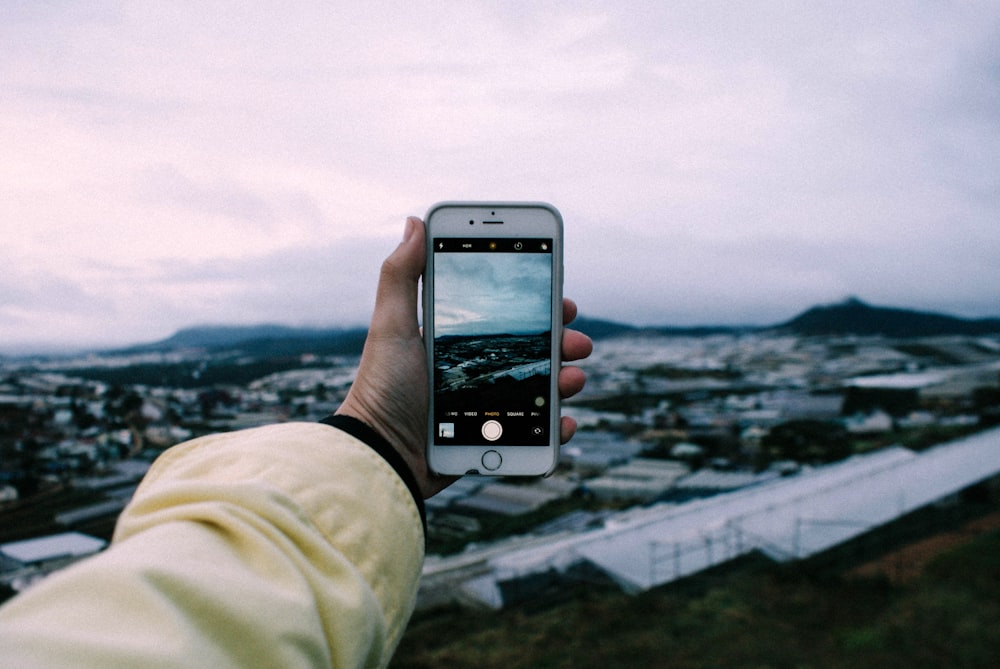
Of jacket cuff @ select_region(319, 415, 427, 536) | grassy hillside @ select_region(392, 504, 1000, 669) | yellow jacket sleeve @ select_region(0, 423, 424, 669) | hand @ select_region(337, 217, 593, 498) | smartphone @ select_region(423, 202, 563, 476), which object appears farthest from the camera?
grassy hillside @ select_region(392, 504, 1000, 669)

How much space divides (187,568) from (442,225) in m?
1.04

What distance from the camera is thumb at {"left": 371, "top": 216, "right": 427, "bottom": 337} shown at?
4.14 feet

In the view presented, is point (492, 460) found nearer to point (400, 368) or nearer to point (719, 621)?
point (400, 368)

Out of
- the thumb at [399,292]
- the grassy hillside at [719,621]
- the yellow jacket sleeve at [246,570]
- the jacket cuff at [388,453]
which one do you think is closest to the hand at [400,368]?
the thumb at [399,292]

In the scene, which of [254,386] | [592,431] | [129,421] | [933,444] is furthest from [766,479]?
[129,421]

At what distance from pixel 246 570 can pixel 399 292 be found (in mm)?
828

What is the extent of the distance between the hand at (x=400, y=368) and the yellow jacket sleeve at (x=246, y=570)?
42cm

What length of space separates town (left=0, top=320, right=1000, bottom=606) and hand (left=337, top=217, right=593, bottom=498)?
14cm

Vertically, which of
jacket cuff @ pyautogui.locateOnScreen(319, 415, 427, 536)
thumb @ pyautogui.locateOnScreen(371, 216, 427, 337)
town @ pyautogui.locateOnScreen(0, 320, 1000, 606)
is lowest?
town @ pyautogui.locateOnScreen(0, 320, 1000, 606)

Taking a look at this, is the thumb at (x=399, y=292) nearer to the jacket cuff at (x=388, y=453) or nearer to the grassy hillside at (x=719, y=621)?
the jacket cuff at (x=388, y=453)

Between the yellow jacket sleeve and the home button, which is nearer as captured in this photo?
the yellow jacket sleeve

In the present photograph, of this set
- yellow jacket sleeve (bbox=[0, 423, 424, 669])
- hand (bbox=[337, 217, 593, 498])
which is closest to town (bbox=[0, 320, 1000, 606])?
hand (bbox=[337, 217, 593, 498])

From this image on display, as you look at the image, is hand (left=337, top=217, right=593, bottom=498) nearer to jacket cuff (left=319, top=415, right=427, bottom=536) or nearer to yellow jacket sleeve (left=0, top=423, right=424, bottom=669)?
jacket cuff (left=319, top=415, right=427, bottom=536)

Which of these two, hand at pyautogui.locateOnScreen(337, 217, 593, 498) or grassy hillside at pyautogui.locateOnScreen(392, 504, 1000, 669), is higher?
hand at pyautogui.locateOnScreen(337, 217, 593, 498)
